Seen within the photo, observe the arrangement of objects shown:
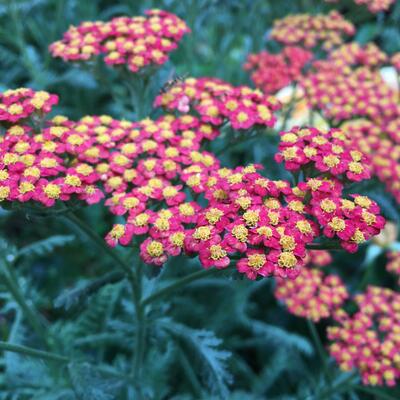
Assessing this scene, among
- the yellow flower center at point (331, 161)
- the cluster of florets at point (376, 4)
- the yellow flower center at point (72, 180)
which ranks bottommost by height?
the yellow flower center at point (72, 180)

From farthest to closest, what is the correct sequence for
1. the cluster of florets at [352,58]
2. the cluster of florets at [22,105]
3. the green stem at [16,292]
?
the cluster of florets at [352,58], the green stem at [16,292], the cluster of florets at [22,105]

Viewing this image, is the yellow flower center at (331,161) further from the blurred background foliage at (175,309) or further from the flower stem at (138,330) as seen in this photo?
the flower stem at (138,330)

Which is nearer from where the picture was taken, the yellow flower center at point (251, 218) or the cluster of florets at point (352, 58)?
the yellow flower center at point (251, 218)

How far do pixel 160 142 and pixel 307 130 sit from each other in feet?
1.73

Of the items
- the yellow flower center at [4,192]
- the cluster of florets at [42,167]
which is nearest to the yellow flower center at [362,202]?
the cluster of florets at [42,167]

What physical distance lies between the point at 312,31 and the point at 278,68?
44cm

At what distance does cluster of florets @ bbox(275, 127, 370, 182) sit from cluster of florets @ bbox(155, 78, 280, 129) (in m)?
0.25

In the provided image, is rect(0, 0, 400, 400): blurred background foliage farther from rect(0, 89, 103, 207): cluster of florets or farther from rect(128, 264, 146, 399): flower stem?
rect(0, 89, 103, 207): cluster of florets

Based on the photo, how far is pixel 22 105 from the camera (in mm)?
1787

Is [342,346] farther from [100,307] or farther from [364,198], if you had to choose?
[100,307]

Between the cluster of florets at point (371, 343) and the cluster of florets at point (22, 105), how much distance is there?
1.41 meters

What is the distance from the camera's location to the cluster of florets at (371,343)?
1.85 meters

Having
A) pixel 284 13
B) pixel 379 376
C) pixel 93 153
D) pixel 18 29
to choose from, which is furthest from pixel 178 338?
pixel 284 13

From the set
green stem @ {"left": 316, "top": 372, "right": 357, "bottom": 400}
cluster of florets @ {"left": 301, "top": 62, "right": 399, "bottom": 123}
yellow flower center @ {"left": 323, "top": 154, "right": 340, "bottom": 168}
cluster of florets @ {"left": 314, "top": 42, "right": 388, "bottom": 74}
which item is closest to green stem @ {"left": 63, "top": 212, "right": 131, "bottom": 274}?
yellow flower center @ {"left": 323, "top": 154, "right": 340, "bottom": 168}
